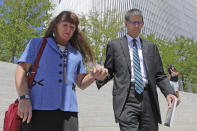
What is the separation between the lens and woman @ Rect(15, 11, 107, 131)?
1.70 m

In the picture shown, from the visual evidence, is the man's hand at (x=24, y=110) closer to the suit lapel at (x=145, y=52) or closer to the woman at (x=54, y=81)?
the woman at (x=54, y=81)

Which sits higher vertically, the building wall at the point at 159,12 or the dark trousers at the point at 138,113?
the building wall at the point at 159,12

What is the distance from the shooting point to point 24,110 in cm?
163

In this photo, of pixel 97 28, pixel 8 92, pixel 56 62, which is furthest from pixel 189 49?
pixel 56 62

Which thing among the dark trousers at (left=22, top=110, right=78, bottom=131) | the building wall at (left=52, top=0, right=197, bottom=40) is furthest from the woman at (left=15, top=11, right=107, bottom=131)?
the building wall at (left=52, top=0, right=197, bottom=40)

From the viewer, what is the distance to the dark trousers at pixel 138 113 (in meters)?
2.55

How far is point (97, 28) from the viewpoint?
20.2 metres

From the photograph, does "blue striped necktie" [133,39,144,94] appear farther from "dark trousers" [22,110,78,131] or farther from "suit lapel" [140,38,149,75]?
"dark trousers" [22,110,78,131]

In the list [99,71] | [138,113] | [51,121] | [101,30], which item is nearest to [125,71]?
[138,113]

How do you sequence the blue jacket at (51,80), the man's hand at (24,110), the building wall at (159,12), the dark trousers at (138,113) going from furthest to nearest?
the building wall at (159,12) < the dark trousers at (138,113) < the blue jacket at (51,80) < the man's hand at (24,110)

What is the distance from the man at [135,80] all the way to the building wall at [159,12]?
1770 inches

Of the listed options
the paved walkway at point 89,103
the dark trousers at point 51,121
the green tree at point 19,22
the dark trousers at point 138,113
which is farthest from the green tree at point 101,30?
the dark trousers at point 51,121

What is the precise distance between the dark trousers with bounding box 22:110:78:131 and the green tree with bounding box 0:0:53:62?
501 inches

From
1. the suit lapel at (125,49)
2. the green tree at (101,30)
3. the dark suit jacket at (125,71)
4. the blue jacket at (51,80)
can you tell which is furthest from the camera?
the green tree at (101,30)
